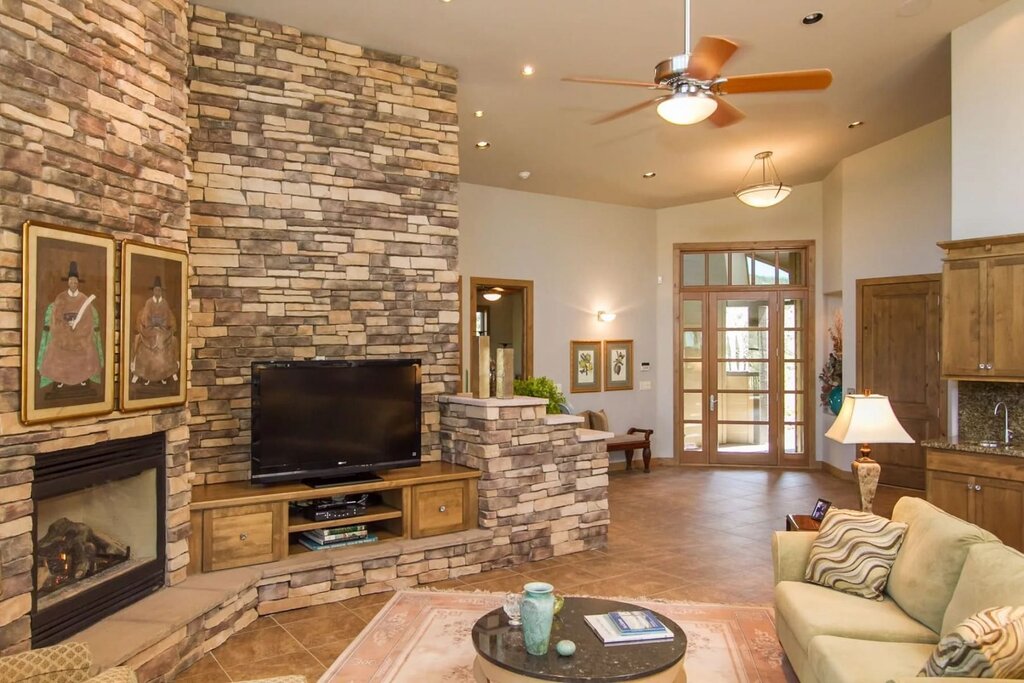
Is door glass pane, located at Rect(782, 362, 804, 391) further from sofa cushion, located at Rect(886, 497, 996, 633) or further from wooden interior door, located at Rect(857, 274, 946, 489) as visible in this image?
sofa cushion, located at Rect(886, 497, 996, 633)

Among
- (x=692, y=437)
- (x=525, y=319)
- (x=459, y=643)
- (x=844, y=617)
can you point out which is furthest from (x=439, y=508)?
(x=692, y=437)

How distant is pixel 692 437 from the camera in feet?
31.3

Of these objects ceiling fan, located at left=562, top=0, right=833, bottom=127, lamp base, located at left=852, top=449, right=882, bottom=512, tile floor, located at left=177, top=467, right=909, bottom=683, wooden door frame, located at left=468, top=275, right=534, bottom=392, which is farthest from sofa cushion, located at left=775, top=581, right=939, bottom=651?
wooden door frame, located at left=468, top=275, right=534, bottom=392

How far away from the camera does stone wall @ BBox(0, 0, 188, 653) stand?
2779 millimetres

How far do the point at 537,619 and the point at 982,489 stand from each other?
341 cm

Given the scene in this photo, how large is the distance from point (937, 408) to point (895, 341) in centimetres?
82

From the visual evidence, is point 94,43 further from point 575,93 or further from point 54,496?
point 575,93

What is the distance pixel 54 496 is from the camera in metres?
3.04

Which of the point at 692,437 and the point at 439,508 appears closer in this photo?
the point at 439,508

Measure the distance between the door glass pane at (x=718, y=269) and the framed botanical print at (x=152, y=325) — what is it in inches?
288

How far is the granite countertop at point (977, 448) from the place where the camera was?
170 inches

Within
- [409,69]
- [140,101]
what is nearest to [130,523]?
[140,101]

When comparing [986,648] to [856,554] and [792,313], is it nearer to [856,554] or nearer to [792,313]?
[856,554]

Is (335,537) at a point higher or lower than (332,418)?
lower
